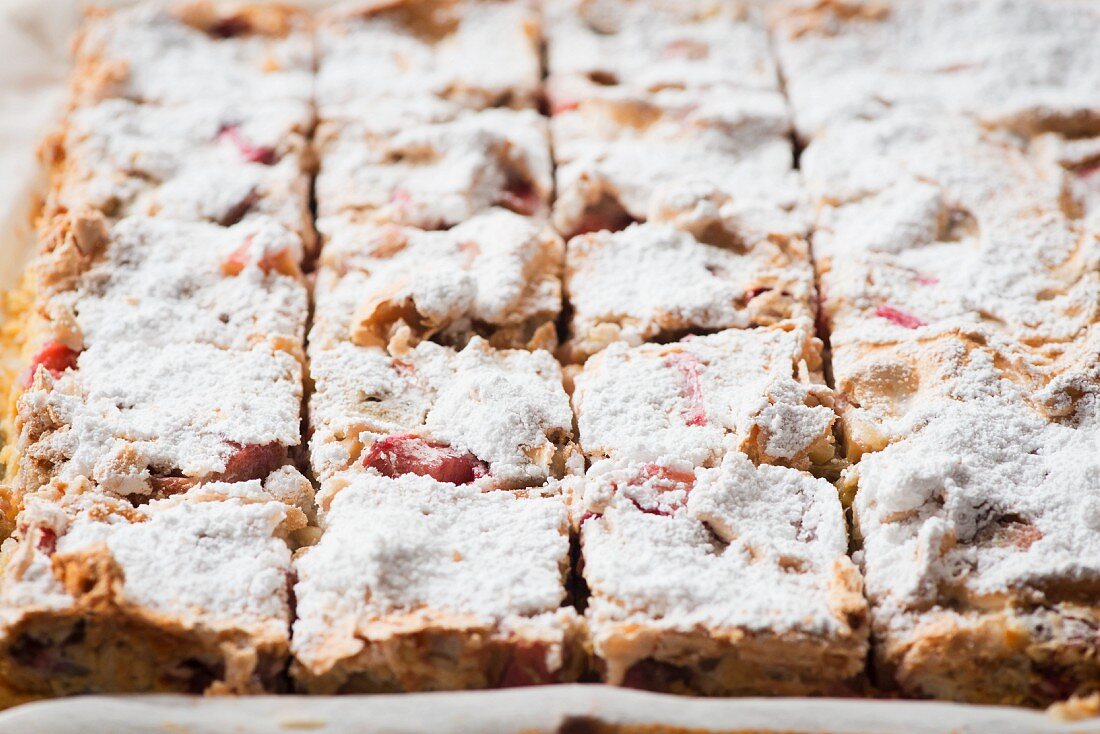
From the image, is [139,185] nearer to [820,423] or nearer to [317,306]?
[317,306]

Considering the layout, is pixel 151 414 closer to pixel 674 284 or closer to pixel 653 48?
pixel 674 284

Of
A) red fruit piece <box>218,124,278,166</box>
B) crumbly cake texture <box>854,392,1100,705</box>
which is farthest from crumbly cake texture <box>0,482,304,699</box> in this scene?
red fruit piece <box>218,124,278,166</box>

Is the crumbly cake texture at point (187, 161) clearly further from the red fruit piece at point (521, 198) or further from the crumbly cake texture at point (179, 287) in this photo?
the red fruit piece at point (521, 198)

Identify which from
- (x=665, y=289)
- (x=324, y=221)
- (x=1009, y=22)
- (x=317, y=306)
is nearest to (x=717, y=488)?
(x=665, y=289)

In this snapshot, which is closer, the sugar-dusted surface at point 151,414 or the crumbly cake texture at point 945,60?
the sugar-dusted surface at point 151,414

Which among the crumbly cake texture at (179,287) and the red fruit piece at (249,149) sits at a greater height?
the red fruit piece at (249,149)

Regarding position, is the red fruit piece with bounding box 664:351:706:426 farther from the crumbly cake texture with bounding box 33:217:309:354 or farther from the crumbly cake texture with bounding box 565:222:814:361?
the crumbly cake texture with bounding box 33:217:309:354

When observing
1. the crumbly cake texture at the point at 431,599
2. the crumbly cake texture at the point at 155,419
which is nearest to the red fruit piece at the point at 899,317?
the crumbly cake texture at the point at 431,599

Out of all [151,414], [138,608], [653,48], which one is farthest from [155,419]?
[653,48]
